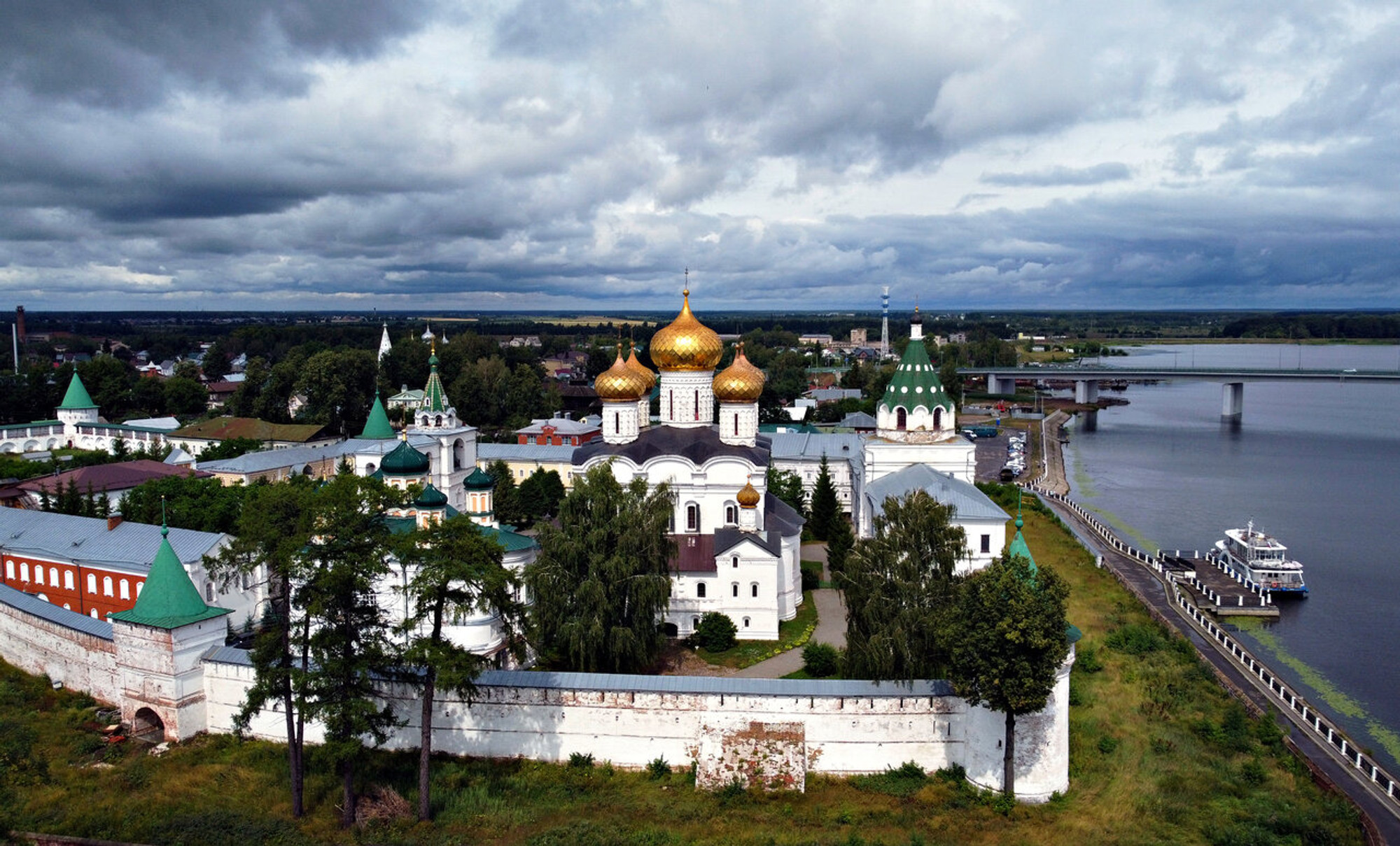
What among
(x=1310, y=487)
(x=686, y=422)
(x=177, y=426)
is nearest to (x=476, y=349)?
(x=177, y=426)

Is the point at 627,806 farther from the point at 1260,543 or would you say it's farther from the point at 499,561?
the point at 1260,543

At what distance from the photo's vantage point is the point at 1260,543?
25453 mm

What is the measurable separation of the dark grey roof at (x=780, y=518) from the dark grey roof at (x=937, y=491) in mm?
1785

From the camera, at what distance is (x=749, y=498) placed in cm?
1970

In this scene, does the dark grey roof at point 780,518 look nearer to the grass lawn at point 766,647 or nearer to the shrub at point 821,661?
the grass lawn at point 766,647

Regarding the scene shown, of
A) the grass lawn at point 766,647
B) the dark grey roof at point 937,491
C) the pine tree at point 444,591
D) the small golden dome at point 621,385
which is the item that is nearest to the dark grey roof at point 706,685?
the pine tree at point 444,591

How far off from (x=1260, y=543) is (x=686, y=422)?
51.9ft

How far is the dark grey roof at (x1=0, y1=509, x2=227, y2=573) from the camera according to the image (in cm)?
1917

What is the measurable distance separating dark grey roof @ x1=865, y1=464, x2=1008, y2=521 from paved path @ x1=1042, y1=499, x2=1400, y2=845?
4.92 m

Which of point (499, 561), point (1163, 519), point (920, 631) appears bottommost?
point (1163, 519)

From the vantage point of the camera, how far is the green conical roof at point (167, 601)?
14.2 metres

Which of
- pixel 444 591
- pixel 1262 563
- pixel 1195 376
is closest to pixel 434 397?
pixel 444 591

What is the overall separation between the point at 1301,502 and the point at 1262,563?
14.4m

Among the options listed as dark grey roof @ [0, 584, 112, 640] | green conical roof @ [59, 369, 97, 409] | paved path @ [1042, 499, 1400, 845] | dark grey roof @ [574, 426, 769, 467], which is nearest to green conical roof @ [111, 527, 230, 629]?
dark grey roof @ [0, 584, 112, 640]
